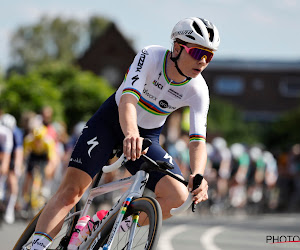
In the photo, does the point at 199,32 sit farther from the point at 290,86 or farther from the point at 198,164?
the point at 290,86

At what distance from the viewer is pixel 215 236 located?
12.4 metres

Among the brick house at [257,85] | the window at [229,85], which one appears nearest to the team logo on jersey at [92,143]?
the brick house at [257,85]

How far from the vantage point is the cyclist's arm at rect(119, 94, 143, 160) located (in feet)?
16.1

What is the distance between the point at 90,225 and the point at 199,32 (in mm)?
1585

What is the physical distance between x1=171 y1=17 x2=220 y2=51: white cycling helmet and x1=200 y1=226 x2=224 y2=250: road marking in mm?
5128

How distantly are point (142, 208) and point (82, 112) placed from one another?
50067 mm

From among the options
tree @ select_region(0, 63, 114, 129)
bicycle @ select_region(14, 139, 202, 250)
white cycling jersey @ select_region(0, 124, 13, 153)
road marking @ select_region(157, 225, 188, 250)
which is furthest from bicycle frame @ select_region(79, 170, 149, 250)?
tree @ select_region(0, 63, 114, 129)

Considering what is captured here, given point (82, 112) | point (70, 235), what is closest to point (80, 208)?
point (70, 235)

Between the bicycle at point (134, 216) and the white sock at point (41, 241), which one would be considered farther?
the white sock at point (41, 241)

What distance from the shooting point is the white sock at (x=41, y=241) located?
18.9 ft

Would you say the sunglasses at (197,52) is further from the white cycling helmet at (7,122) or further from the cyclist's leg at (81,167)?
the white cycling helmet at (7,122)

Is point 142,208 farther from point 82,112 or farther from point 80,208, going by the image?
point 82,112

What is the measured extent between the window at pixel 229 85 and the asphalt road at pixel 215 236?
65.6 meters

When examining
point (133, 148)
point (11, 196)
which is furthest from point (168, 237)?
point (133, 148)
